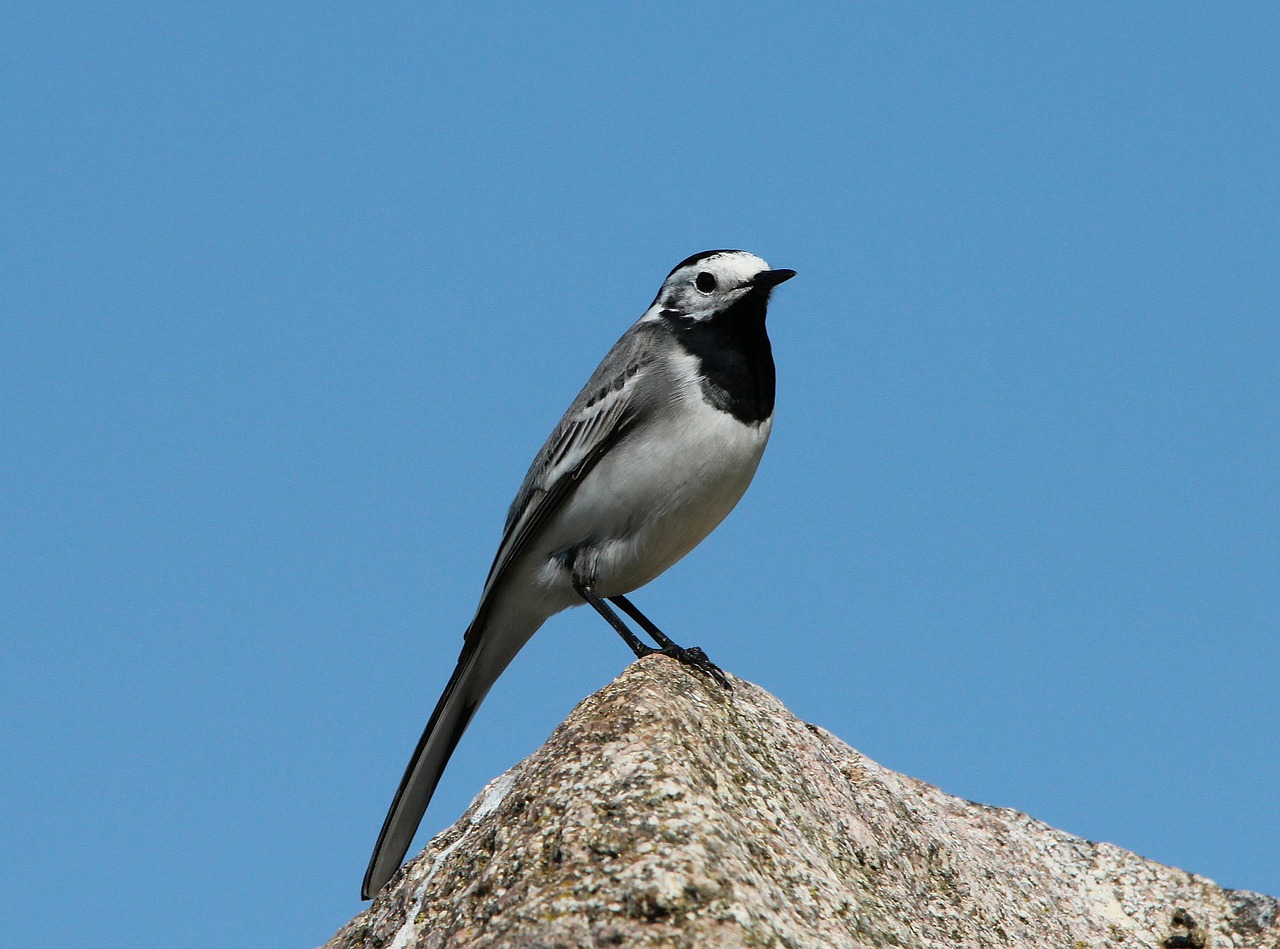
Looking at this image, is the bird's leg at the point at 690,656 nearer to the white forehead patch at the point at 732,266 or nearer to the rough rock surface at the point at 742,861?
the rough rock surface at the point at 742,861

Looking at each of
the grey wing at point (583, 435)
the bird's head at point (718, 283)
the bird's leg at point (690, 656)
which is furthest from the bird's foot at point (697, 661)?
the bird's head at point (718, 283)

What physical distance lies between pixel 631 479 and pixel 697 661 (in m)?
1.34

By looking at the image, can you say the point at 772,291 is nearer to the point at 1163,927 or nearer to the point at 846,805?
the point at 846,805

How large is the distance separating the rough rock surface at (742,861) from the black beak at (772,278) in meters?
2.72

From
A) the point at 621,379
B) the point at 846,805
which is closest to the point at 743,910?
the point at 846,805

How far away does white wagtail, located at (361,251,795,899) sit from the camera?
7.40m

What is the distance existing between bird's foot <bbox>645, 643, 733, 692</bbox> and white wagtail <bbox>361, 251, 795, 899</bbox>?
0.69 feet

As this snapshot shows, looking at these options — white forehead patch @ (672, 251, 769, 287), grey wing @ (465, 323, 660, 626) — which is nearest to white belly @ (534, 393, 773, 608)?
grey wing @ (465, 323, 660, 626)

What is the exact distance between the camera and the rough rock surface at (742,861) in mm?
4277

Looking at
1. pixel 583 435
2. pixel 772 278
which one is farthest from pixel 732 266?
pixel 583 435

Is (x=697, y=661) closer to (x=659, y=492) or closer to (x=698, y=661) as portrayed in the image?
(x=698, y=661)

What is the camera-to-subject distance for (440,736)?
26.1 ft

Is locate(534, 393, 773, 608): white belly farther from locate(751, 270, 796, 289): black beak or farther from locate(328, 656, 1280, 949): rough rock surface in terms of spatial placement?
locate(328, 656, 1280, 949): rough rock surface

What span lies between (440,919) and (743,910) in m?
1.33
